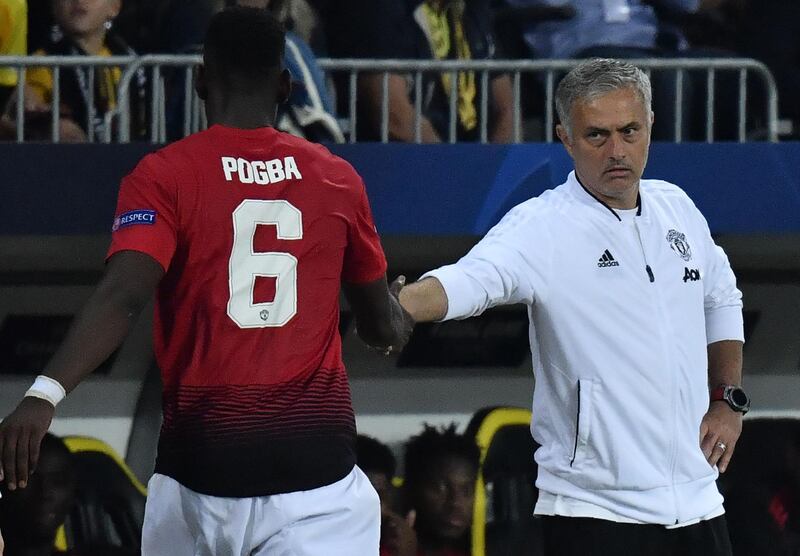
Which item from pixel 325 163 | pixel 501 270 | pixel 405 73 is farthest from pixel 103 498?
pixel 325 163

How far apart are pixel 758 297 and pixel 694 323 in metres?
3.03

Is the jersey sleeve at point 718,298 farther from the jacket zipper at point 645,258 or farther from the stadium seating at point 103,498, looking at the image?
the stadium seating at point 103,498

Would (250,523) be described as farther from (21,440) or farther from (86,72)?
(86,72)

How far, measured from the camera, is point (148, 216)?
3.13 m

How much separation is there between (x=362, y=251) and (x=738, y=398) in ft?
3.58

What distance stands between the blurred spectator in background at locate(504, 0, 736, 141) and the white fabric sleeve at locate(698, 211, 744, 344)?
7.81ft

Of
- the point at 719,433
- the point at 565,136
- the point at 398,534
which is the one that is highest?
the point at 565,136

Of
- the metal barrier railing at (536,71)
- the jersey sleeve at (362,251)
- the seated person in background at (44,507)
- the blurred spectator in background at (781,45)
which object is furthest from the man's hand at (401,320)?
the blurred spectator in background at (781,45)

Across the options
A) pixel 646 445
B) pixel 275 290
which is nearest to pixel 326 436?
pixel 275 290

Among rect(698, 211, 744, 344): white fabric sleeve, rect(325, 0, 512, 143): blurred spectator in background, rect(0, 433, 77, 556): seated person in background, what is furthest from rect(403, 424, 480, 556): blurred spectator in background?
rect(698, 211, 744, 344): white fabric sleeve

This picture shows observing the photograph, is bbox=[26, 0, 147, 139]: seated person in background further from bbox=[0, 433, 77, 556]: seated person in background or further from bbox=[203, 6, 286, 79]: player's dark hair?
bbox=[203, 6, 286, 79]: player's dark hair

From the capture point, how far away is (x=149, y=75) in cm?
608

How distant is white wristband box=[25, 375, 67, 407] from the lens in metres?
2.98

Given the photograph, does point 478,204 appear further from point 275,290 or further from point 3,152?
point 275,290
